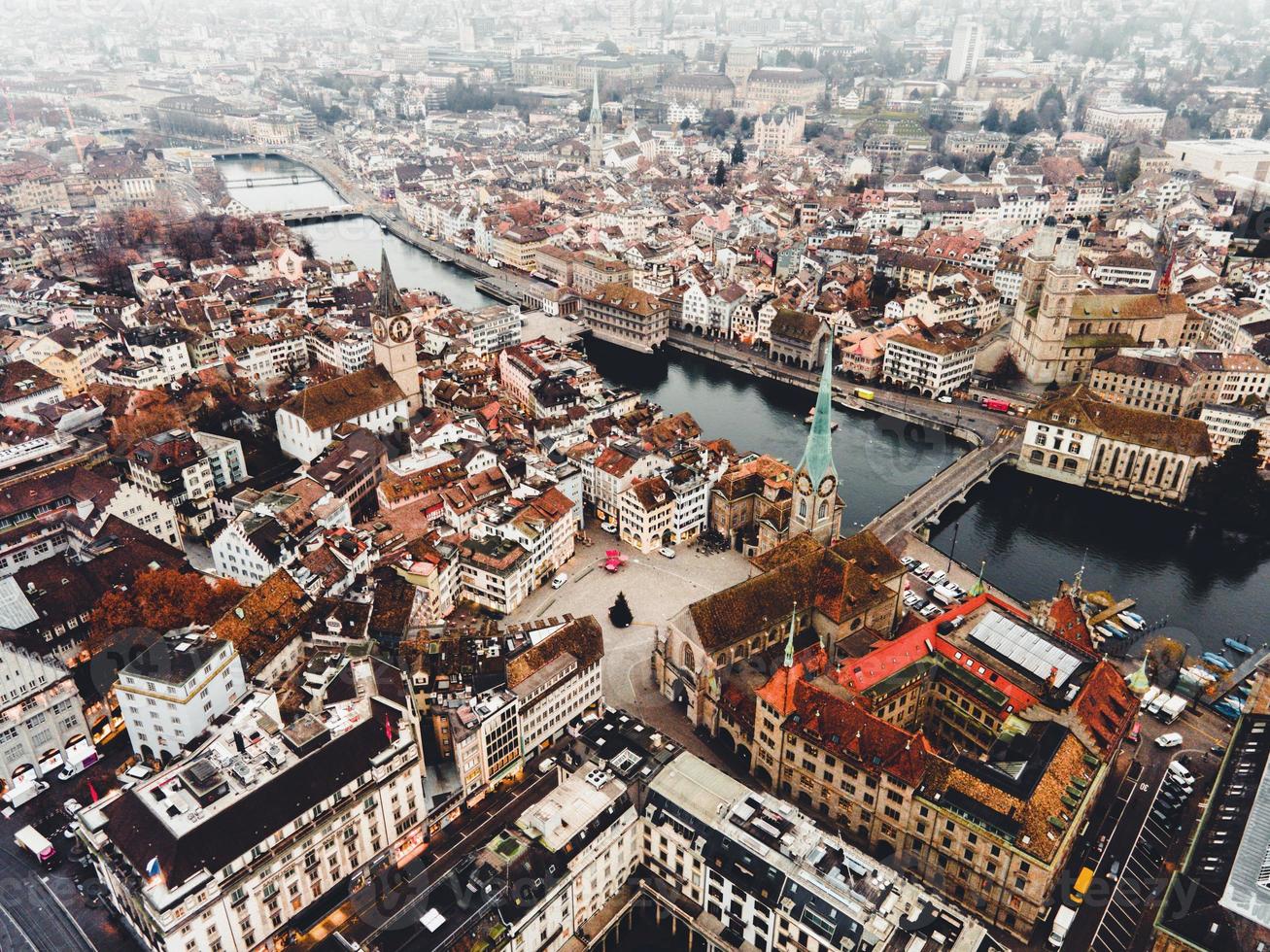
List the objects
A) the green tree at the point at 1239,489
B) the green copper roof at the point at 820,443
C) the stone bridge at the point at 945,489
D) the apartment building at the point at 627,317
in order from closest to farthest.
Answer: the green copper roof at the point at 820,443 < the stone bridge at the point at 945,489 < the green tree at the point at 1239,489 < the apartment building at the point at 627,317

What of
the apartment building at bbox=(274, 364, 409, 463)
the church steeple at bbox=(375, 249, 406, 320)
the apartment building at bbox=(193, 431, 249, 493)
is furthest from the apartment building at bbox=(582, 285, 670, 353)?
the apartment building at bbox=(193, 431, 249, 493)

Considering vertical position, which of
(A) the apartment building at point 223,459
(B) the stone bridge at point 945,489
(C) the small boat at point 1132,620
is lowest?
(C) the small boat at point 1132,620

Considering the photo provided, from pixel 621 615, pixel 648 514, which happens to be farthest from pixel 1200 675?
pixel 648 514

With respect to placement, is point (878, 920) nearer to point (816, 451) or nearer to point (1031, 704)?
point (1031, 704)

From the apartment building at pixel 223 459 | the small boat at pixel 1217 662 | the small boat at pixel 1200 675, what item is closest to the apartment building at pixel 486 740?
the apartment building at pixel 223 459

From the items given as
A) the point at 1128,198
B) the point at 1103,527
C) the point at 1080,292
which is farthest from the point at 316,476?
the point at 1128,198

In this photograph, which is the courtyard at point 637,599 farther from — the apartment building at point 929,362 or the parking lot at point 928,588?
the apartment building at point 929,362
